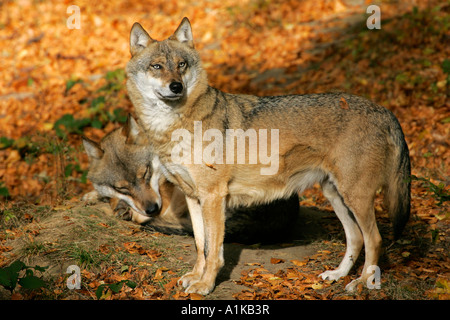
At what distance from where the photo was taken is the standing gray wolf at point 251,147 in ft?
16.9

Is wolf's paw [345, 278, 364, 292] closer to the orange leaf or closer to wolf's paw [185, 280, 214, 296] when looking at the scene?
the orange leaf

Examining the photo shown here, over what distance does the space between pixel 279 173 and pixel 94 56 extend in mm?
10450

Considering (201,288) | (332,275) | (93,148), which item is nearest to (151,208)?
(93,148)

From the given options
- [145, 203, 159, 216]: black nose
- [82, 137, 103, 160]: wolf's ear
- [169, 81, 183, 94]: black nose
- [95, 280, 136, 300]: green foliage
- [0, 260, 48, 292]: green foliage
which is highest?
[169, 81, 183, 94]: black nose

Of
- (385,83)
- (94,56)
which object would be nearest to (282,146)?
(385,83)

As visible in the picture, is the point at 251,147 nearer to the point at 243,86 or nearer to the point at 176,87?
the point at 176,87

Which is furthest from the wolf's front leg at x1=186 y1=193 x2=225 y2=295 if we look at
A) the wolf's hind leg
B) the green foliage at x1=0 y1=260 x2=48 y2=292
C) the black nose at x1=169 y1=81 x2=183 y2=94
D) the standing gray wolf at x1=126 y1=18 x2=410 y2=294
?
the green foliage at x1=0 y1=260 x2=48 y2=292

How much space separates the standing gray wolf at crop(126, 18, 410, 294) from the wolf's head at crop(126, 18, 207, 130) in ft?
0.04

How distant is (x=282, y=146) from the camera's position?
17.6ft

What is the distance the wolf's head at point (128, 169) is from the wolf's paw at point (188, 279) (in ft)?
4.58

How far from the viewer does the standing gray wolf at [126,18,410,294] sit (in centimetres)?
515

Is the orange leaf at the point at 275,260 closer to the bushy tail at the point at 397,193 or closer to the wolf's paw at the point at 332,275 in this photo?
the wolf's paw at the point at 332,275

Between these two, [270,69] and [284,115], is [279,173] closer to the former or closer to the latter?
[284,115]

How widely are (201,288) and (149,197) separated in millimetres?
1894
